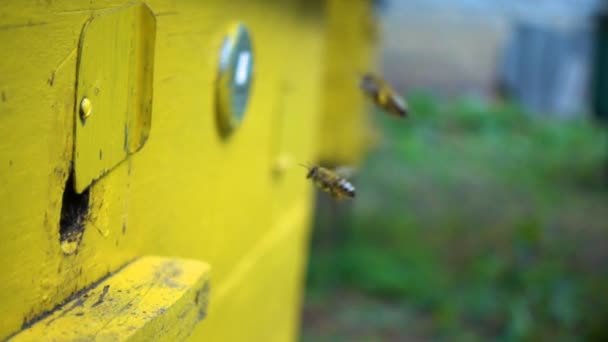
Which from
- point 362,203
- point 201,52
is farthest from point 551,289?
point 201,52

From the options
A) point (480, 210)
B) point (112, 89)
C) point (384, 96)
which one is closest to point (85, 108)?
point (112, 89)

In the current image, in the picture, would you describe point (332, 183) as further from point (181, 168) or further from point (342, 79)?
point (342, 79)

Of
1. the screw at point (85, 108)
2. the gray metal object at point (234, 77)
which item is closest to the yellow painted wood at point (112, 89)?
the screw at point (85, 108)

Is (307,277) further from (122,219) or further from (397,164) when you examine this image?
(122,219)

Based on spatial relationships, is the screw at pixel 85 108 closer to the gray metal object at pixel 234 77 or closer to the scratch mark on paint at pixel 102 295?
the scratch mark on paint at pixel 102 295

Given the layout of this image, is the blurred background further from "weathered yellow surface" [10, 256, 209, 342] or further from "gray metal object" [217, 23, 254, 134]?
"weathered yellow surface" [10, 256, 209, 342]

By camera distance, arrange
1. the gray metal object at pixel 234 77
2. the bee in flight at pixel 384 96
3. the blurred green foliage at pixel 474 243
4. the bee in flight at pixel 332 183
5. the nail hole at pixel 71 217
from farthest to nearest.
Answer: the blurred green foliage at pixel 474 243, the bee in flight at pixel 384 96, the bee in flight at pixel 332 183, the gray metal object at pixel 234 77, the nail hole at pixel 71 217
